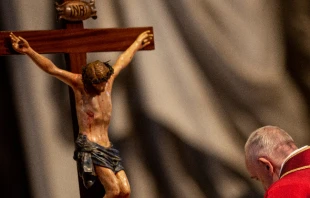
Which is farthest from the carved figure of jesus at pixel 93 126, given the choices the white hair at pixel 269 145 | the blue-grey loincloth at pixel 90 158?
the white hair at pixel 269 145

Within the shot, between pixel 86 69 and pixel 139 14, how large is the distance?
2.22 feet

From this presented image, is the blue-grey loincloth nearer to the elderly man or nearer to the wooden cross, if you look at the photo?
the wooden cross

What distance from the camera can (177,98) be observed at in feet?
8.25

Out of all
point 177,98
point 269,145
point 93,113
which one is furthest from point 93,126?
point 177,98

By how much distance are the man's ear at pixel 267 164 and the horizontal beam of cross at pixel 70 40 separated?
0.51 m

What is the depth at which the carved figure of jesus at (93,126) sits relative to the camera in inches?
74.0

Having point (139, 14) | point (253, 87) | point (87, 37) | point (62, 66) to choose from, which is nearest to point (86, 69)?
point (87, 37)

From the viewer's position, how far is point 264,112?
2.61m

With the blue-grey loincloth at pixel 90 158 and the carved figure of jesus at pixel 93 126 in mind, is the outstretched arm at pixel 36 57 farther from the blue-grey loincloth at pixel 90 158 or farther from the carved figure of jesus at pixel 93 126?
the blue-grey loincloth at pixel 90 158

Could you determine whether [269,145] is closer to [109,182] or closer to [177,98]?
[109,182]

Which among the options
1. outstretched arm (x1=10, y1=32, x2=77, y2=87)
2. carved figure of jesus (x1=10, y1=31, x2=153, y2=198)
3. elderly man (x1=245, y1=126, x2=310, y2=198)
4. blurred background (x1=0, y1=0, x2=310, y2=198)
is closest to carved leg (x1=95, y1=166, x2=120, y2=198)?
carved figure of jesus (x1=10, y1=31, x2=153, y2=198)

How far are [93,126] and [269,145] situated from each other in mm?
444

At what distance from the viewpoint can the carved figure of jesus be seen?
6.17ft

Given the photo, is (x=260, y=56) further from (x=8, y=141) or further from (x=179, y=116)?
(x=8, y=141)
